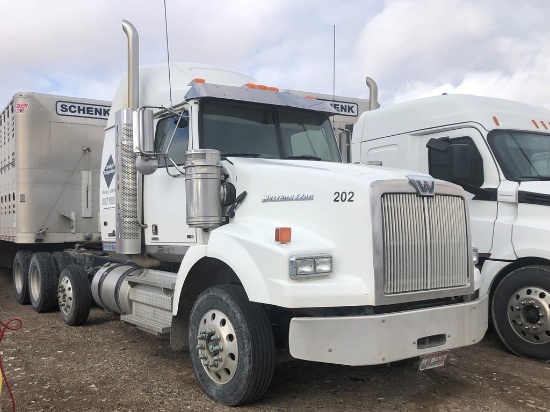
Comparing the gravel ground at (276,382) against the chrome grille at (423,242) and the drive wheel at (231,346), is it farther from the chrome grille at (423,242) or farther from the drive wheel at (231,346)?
the chrome grille at (423,242)

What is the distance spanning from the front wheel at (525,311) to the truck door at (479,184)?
1.67 feet

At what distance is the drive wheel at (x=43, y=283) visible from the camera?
8328mm

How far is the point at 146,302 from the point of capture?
564 centimetres

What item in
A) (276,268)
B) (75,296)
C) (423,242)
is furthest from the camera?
(75,296)

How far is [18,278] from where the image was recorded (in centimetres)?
953

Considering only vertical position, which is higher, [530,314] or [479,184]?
[479,184]

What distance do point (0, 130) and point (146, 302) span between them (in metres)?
6.11

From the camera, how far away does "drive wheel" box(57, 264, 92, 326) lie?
719cm

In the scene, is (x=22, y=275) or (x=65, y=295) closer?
(x=65, y=295)

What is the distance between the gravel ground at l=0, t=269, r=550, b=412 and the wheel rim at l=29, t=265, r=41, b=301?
2264 mm

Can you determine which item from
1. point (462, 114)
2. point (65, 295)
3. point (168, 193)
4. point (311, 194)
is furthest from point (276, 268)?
point (65, 295)

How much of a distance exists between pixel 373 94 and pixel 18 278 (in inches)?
271

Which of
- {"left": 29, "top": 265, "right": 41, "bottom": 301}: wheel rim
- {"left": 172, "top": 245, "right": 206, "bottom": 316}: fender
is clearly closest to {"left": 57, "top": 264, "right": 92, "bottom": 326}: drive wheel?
{"left": 29, "top": 265, "right": 41, "bottom": 301}: wheel rim

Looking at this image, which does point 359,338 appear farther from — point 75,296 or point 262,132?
point 75,296
